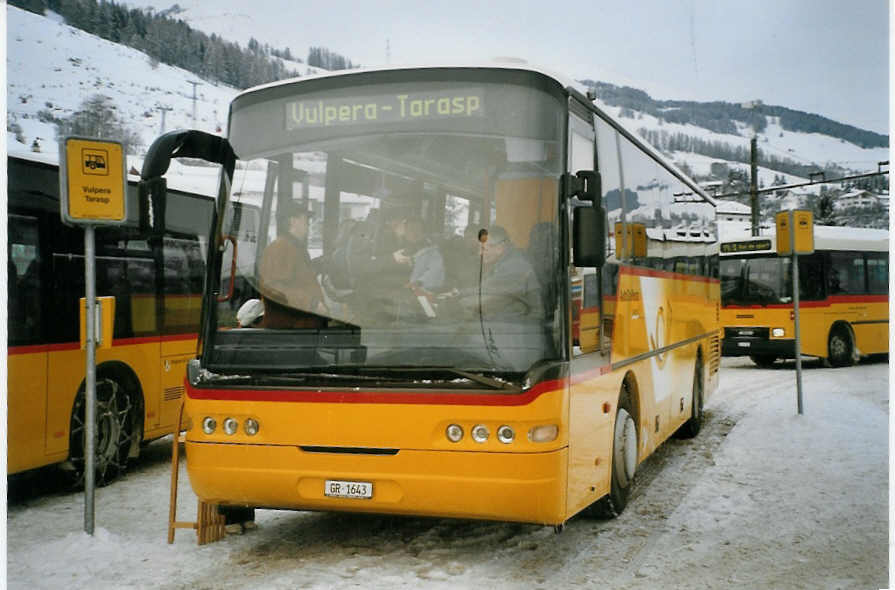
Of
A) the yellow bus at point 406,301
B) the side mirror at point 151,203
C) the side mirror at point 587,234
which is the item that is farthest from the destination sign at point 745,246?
the side mirror at point 151,203

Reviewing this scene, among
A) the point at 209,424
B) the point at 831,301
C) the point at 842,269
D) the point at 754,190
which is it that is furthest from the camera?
the point at 754,190

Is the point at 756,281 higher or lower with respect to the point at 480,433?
higher

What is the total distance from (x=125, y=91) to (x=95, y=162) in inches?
161

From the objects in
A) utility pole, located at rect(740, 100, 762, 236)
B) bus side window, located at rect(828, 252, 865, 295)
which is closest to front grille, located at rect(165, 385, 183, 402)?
utility pole, located at rect(740, 100, 762, 236)

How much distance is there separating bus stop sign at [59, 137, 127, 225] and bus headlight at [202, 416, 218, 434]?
173cm

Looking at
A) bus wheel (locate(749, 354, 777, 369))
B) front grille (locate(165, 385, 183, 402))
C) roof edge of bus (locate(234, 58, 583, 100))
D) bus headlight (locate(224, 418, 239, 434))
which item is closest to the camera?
roof edge of bus (locate(234, 58, 583, 100))

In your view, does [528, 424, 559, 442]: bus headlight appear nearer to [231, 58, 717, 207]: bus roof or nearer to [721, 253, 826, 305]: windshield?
[231, 58, 717, 207]: bus roof

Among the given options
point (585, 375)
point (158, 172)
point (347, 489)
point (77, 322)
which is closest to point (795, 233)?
point (585, 375)

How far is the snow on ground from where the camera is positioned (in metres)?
5.59

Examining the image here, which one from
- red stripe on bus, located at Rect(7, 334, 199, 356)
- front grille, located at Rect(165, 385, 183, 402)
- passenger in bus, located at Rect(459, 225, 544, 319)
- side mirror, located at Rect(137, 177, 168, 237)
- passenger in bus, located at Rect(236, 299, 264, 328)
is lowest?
front grille, located at Rect(165, 385, 183, 402)

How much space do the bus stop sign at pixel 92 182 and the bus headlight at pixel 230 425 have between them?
1.83 metres

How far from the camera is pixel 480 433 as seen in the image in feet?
17.6

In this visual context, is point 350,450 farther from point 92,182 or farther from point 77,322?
point 77,322

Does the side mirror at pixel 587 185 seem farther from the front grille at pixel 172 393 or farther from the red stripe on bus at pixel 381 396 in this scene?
the front grille at pixel 172 393
